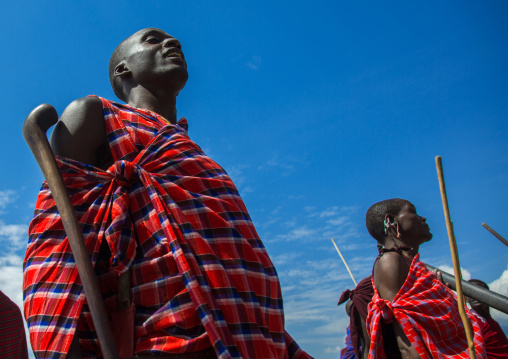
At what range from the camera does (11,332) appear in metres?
2.83

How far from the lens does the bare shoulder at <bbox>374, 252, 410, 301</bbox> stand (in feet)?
13.4

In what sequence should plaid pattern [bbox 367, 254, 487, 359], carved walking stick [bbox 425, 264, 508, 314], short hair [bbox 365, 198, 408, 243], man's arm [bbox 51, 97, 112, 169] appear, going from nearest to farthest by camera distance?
man's arm [bbox 51, 97, 112, 169] < plaid pattern [bbox 367, 254, 487, 359] < carved walking stick [bbox 425, 264, 508, 314] < short hair [bbox 365, 198, 408, 243]

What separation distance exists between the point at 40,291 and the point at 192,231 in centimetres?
59

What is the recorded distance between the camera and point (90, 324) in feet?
5.83

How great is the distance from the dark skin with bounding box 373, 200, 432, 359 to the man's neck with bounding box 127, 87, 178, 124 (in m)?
2.40

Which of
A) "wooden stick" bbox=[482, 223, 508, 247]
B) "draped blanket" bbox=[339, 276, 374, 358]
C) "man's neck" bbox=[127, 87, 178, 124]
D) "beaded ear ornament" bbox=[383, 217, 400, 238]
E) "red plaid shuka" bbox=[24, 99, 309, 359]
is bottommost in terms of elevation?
"red plaid shuka" bbox=[24, 99, 309, 359]

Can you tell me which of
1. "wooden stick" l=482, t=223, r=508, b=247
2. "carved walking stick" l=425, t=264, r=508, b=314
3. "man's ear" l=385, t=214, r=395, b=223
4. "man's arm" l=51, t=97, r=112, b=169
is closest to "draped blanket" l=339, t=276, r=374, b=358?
"man's ear" l=385, t=214, r=395, b=223

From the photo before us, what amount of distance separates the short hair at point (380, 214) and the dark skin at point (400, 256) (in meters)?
0.04

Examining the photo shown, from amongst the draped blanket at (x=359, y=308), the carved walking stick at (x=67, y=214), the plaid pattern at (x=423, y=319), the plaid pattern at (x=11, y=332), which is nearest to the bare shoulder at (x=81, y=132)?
the carved walking stick at (x=67, y=214)

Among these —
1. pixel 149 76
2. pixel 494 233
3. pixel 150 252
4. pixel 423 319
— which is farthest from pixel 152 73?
pixel 494 233

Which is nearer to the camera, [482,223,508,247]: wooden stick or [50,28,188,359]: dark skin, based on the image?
[50,28,188,359]: dark skin

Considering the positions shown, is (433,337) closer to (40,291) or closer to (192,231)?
(192,231)

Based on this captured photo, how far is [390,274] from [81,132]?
9.69 feet

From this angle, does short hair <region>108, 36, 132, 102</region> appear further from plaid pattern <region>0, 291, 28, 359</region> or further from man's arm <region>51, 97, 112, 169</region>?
plaid pattern <region>0, 291, 28, 359</region>
